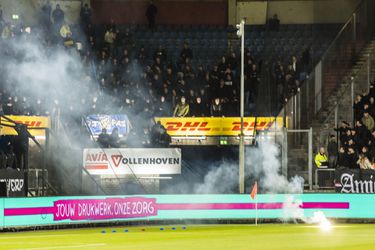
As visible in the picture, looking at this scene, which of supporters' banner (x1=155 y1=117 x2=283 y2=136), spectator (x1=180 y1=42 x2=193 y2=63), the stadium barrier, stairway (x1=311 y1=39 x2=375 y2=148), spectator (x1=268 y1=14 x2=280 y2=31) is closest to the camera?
the stadium barrier

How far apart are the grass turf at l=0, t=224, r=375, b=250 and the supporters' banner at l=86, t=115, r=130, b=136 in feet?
24.3

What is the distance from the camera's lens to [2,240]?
25.8m

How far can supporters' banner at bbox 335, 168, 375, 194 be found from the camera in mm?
34812

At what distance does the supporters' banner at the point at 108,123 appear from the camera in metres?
38.3

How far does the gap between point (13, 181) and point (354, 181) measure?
12.3m

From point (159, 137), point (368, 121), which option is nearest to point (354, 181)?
point (368, 121)

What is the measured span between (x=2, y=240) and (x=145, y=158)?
11.1m

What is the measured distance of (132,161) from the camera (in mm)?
36125

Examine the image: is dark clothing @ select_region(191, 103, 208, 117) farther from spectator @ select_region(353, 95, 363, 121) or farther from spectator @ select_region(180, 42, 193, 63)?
spectator @ select_region(353, 95, 363, 121)

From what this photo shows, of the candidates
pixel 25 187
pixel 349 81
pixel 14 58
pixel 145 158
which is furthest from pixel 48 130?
pixel 349 81

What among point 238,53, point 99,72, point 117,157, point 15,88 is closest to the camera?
point 117,157

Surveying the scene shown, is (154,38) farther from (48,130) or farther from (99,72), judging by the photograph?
(48,130)

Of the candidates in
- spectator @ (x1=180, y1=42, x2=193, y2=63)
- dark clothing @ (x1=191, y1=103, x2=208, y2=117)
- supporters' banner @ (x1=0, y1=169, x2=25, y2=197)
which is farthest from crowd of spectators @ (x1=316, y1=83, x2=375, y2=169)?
supporters' banner @ (x1=0, y1=169, x2=25, y2=197)

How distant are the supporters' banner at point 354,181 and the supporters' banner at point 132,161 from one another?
5982mm
